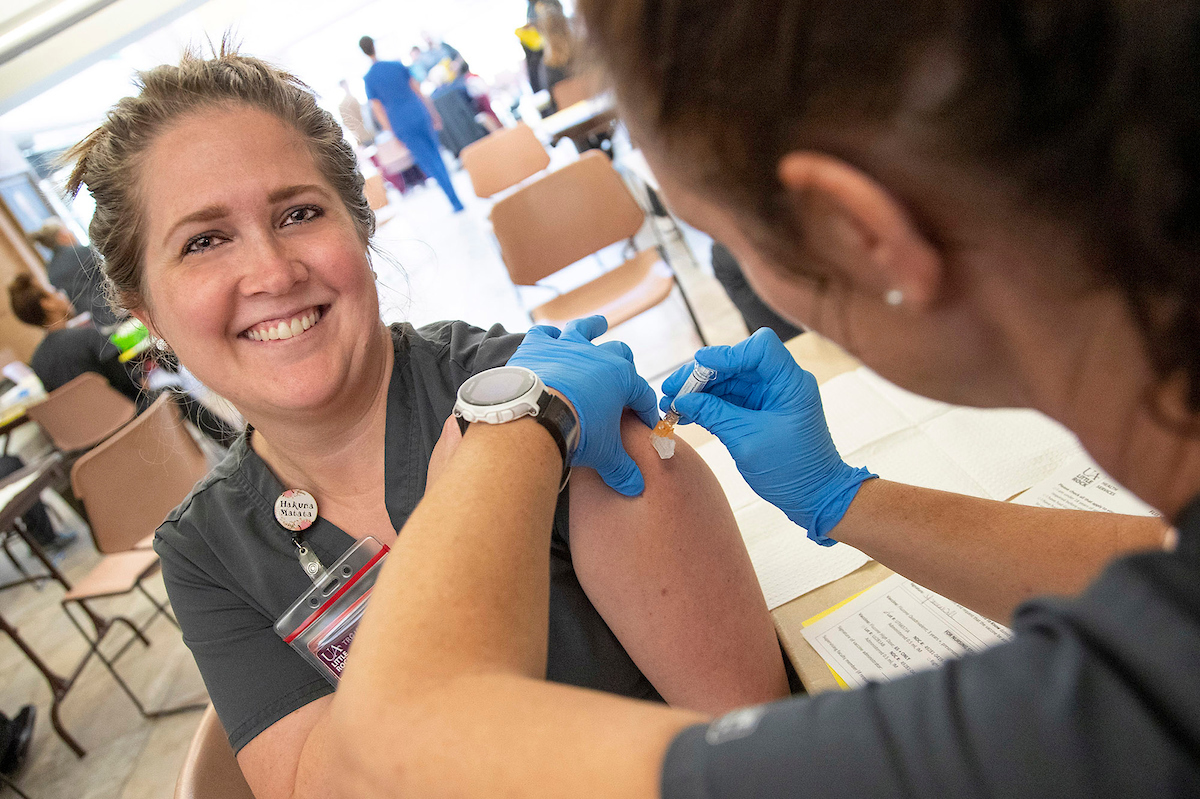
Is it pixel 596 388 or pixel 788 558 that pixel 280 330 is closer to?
pixel 596 388

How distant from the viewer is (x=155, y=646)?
11.2 ft

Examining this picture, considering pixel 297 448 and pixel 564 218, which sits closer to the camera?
pixel 297 448

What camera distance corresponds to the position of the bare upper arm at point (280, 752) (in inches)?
39.7

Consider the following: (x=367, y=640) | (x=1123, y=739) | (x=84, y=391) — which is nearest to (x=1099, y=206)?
(x=1123, y=739)

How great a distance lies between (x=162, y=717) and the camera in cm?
296

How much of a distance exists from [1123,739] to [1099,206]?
295 millimetres

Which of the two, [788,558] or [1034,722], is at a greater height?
[1034,722]

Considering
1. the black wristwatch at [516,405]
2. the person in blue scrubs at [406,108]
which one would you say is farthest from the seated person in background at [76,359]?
the person in blue scrubs at [406,108]

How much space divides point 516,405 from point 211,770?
2.63 feet

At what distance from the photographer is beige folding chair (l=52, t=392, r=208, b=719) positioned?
2.68 meters

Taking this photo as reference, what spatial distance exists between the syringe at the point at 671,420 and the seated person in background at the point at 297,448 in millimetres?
23

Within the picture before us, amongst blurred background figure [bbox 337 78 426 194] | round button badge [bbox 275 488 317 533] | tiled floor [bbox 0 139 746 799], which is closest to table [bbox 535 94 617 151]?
tiled floor [bbox 0 139 746 799]

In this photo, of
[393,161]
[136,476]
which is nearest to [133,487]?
[136,476]

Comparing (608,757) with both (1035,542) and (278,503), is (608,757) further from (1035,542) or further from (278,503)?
(278,503)
